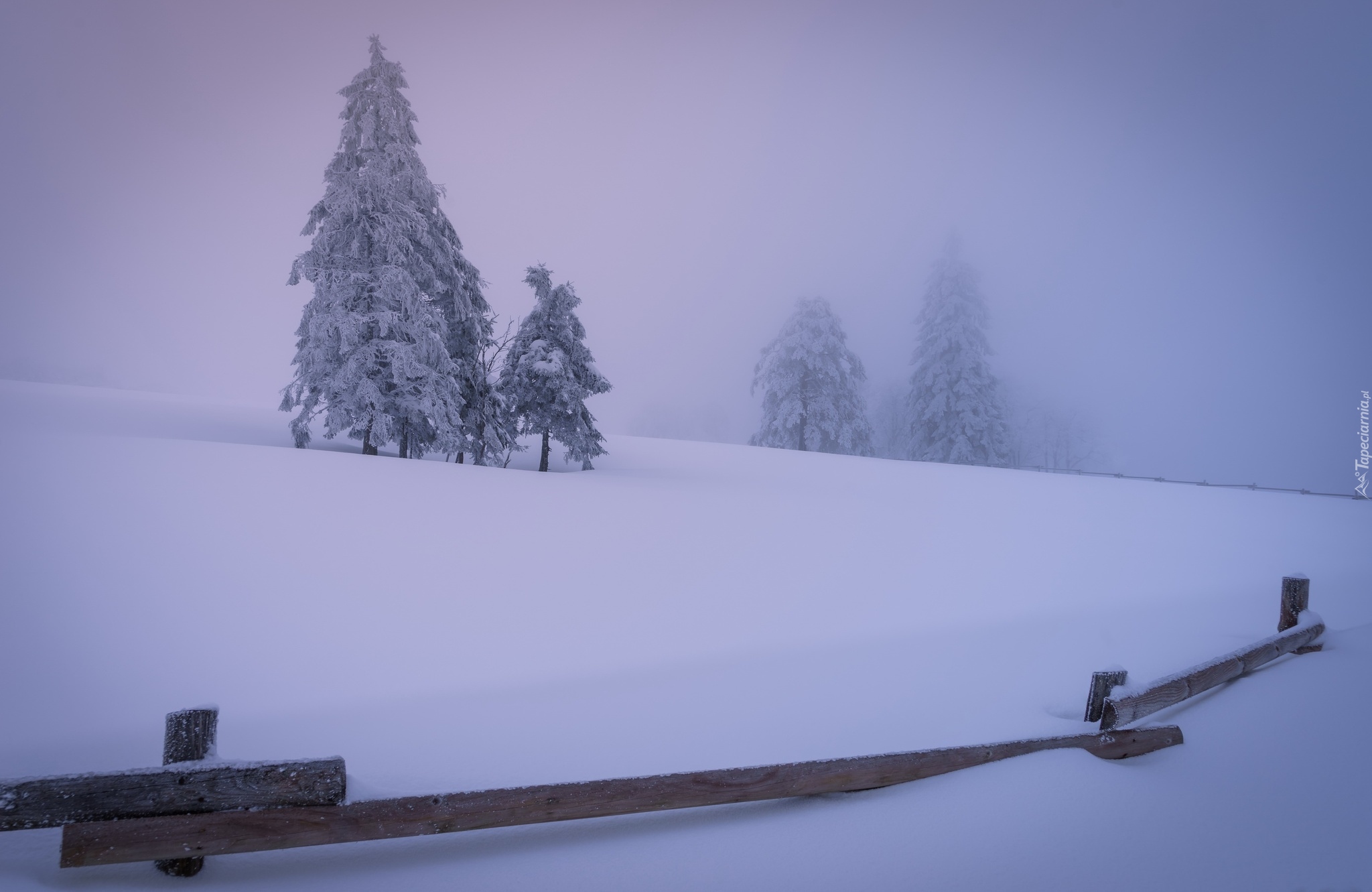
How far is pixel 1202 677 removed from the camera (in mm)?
5074

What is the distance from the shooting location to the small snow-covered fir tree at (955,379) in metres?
29.2

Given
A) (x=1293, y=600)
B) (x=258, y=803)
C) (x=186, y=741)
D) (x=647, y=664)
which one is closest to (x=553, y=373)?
(x=647, y=664)

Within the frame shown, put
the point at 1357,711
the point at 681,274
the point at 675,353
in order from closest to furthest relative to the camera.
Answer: the point at 1357,711, the point at 675,353, the point at 681,274

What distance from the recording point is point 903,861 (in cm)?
314

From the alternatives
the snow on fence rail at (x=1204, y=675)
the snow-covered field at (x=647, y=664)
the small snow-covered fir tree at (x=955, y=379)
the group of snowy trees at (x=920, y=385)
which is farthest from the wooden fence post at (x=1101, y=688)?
the small snow-covered fir tree at (x=955, y=379)

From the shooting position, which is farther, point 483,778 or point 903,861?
point 483,778

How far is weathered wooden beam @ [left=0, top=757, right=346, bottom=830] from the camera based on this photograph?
94.7 inches

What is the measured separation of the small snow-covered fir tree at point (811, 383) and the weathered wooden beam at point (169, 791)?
92.7ft

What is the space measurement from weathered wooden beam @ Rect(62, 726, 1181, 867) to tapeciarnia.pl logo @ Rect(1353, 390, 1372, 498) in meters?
25.6

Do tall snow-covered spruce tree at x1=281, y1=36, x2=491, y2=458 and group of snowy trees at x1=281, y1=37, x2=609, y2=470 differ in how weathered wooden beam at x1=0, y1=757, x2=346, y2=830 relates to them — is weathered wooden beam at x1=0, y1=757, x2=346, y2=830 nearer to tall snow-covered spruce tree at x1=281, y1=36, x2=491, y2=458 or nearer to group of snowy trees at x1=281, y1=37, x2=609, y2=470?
group of snowy trees at x1=281, y1=37, x2=609, y2=470

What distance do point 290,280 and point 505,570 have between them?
37.6 feet

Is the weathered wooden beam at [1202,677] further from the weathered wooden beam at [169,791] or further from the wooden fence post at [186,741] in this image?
the wooden fence post at [186,741]

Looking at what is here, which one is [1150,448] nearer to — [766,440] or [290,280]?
[766,440]

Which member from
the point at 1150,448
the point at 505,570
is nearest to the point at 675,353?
the point at 1150,448
